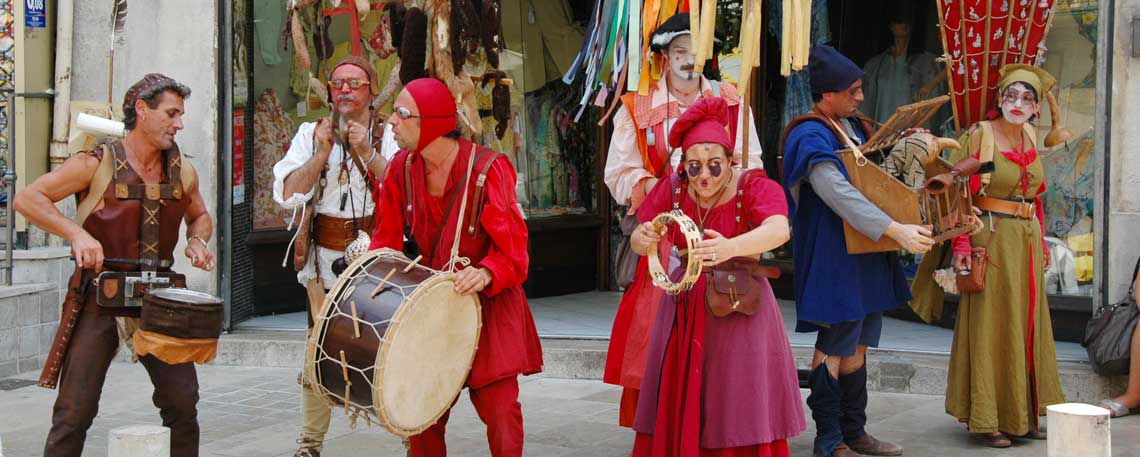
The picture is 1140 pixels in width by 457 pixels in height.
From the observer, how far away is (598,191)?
11000mm

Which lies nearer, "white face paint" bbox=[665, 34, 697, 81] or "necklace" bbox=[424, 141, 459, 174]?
"necklace" bbox=[424, 141, 459, 174]

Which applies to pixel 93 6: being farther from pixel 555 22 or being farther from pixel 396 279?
pixel 396 279

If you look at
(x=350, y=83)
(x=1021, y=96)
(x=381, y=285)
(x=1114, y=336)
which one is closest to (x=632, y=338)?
(x=381, y=285)

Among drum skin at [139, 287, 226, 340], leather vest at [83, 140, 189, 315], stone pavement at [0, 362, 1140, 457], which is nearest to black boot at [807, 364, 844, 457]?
stone pavement at [0, 362, 1140, 457]

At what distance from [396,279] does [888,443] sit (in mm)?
2734

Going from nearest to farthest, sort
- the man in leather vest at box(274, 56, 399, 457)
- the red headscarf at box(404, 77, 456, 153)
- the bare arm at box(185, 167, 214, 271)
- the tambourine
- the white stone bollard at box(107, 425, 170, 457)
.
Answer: the white stone bollard at box(107, 425, 170, 457) → the tambourine → the red headscarf at box(404, 77, 456, 153) → the bare arm at box(185, 167, 214, 271) → the man in leather vest at box(274, 56, 399, 457)

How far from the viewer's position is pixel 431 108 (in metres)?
4.97

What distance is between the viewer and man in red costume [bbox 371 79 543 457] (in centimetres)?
496

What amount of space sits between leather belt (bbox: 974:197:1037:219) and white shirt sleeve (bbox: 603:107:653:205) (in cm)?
172

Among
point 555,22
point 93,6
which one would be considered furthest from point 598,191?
point 93,6

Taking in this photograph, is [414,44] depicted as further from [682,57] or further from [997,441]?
[997,441]

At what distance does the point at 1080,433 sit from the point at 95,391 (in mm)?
3697

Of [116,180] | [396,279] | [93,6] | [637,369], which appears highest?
[93,6]

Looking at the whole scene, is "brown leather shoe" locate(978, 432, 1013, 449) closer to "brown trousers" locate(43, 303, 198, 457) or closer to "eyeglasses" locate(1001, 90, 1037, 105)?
"eyeglasses" locate(1001, 90, 1037, 105)
